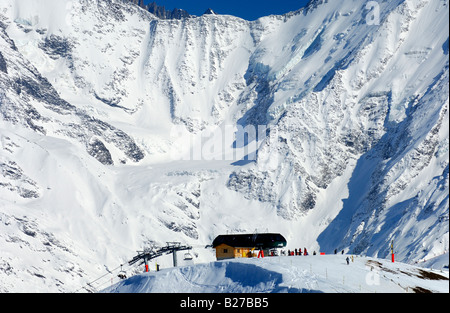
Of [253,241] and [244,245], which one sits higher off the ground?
[253,241]

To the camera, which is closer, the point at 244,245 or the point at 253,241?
the point at 244,245

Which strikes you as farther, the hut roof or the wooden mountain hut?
the hut roof

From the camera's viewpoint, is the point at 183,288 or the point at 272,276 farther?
the point at 183,288

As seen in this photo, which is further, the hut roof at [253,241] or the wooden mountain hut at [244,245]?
the hut roof at [253,241]
